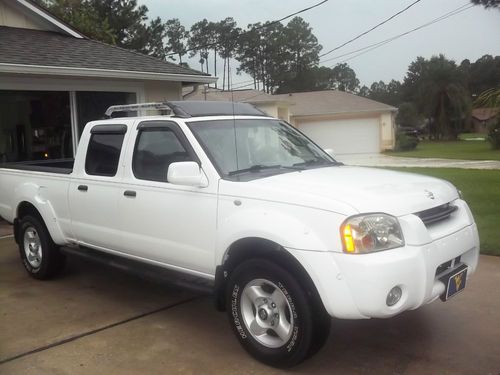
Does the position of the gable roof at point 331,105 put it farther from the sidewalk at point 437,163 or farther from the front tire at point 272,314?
the front tire at point 272,314

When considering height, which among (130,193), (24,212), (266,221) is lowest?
(24,212)

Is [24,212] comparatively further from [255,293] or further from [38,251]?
[255,293]

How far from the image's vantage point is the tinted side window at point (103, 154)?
5129mm

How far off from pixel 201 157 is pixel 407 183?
1.60 m

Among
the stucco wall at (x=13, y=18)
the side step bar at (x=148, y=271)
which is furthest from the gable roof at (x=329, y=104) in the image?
the side step bar at (x=148, y=271)

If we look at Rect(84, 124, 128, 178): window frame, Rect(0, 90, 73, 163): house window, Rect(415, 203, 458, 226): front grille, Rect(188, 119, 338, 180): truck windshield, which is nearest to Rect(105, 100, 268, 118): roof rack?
Rect(188, 119, 338, 180): truck windshield

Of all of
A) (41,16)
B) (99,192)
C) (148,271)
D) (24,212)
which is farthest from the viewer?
(41,16)

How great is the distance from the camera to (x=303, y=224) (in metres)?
3.56

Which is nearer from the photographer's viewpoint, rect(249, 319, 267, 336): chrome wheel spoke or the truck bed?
rect(249, 319, 267, 336): chrome wheel spoke

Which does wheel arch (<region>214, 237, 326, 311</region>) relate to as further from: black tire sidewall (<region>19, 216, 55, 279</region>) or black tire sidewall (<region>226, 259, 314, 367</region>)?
black tire sidewall (<region>19, 216, 55, 279</region>)

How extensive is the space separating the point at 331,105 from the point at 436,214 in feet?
117

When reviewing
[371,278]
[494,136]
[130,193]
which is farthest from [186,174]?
[494,136]

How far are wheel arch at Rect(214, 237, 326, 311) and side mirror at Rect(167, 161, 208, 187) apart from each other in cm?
57

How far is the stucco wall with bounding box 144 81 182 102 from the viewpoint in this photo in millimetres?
11766
